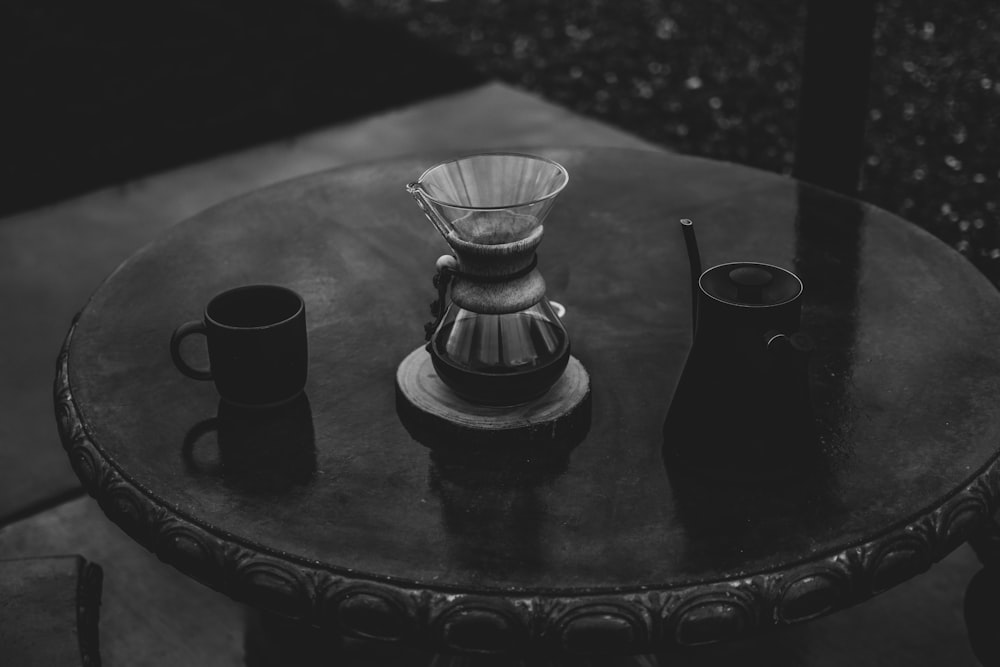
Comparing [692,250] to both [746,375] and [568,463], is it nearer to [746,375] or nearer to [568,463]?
[746,375]

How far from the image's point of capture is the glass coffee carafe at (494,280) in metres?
1.12

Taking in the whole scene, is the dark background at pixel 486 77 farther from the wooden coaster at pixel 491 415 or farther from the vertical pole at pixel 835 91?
the wooden coaster at pixel 491 415

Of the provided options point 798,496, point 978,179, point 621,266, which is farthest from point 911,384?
point 978,179

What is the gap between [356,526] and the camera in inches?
42.9

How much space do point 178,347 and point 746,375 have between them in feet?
2.11

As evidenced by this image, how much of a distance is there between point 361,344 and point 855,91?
1665mm

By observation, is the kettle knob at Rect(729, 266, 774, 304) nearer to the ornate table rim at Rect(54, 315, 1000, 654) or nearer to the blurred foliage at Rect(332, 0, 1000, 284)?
the ornate table rim at Rect(54, 315, 1000, 654)

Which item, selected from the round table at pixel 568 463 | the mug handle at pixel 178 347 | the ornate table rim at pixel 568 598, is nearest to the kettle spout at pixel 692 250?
the round table at pixel 568 463

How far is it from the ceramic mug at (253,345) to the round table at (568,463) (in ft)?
0.14

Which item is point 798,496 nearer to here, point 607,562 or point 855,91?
point 607,562

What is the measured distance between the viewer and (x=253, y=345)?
3.97 ft

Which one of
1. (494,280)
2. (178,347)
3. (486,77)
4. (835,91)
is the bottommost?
(486,77)

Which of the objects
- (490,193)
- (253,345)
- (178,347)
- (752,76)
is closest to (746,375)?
(490,193)

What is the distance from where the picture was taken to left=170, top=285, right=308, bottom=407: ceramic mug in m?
1.21
